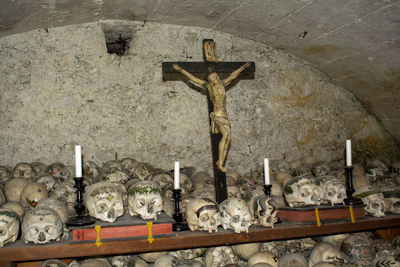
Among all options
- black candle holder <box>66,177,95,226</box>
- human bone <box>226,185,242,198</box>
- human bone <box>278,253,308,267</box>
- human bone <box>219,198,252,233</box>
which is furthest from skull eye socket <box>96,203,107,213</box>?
human bone <box>278,253,308,267</box>

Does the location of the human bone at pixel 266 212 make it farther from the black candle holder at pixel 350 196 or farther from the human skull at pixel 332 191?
the black candle holder at pixel 350 196

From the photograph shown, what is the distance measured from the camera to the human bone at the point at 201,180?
484 cm

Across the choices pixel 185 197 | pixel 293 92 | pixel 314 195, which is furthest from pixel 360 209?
pixel 293 92

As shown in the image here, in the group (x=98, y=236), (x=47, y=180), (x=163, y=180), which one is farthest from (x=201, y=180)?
(x=98, y=236)

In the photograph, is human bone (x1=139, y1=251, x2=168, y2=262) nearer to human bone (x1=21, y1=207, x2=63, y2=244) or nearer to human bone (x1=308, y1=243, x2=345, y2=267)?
human bone (x1=21, y1=207, x2=63, y2=244)

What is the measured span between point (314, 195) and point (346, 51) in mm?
2481

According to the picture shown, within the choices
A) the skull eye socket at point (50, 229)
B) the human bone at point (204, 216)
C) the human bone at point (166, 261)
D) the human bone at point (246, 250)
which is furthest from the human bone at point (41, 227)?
the human bone at point (246, 250)

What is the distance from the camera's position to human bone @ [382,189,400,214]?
13.4ft

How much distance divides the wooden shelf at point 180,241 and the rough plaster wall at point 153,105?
223 centimetres

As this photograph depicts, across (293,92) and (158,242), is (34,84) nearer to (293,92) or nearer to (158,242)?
(158,242)

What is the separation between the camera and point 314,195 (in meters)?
3.75

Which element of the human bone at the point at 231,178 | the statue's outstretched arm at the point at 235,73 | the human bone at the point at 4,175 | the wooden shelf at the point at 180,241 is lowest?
the wooden shelf at the point at 180,241

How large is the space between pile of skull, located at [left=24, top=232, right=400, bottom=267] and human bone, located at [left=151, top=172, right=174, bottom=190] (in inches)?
41.3

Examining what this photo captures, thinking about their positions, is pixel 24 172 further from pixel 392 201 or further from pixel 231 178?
pixel 392 201
